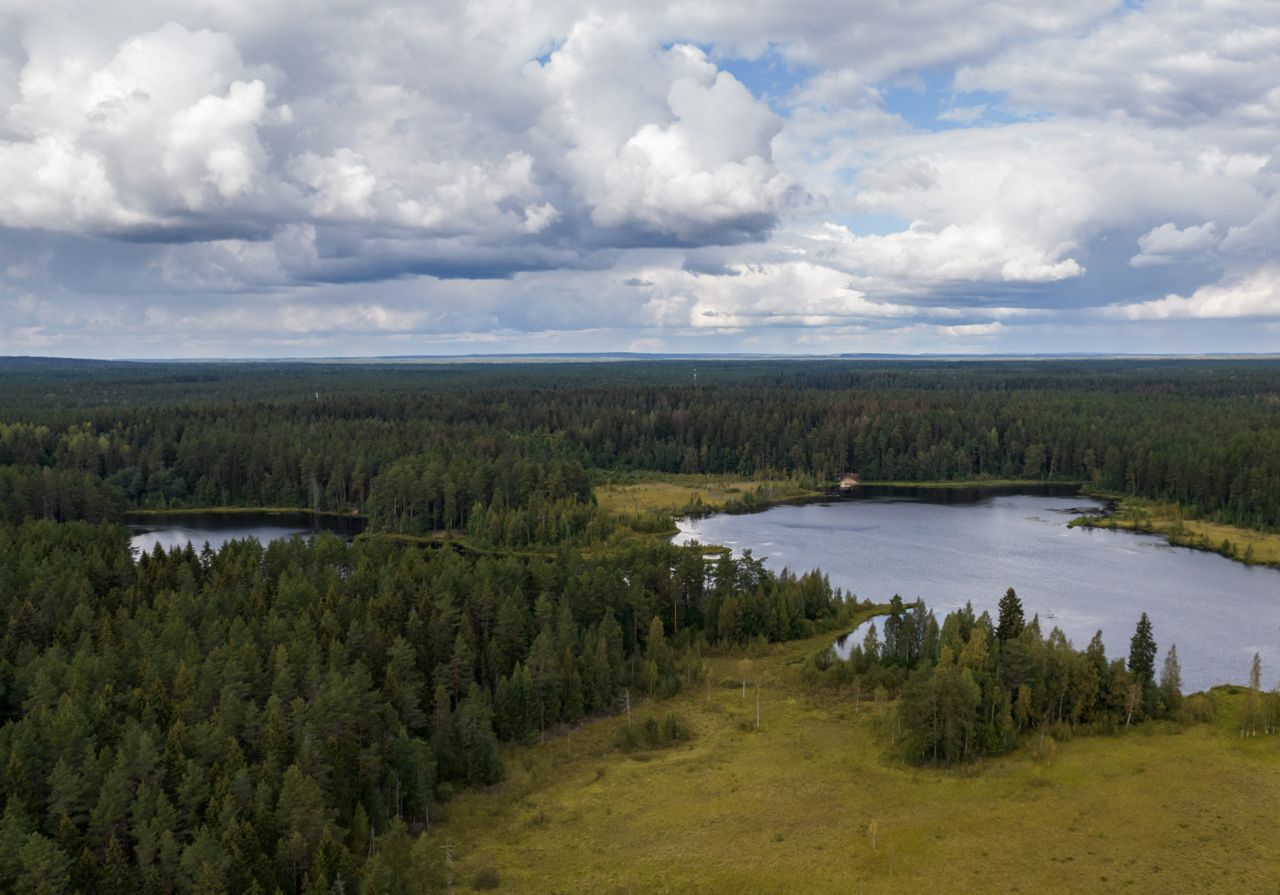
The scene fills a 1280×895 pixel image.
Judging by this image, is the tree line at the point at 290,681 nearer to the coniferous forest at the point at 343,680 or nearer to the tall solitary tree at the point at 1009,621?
the coniferous forest at the point at 343,680

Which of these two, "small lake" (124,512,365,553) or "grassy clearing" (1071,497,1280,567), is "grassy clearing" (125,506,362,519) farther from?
"grassy clearing" (1071,497,1280,567)

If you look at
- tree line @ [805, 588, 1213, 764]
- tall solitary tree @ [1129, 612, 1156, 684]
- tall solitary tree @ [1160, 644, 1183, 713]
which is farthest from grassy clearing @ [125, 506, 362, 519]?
tall solitary tree @ [1160, 644, 1183, 713]

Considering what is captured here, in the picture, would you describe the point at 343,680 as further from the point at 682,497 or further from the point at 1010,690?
the point at 682,497

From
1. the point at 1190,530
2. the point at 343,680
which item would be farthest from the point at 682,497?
the point at 343,680

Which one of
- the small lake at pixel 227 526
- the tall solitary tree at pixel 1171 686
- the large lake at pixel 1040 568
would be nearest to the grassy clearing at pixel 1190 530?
the large lake at pixel 1040 568

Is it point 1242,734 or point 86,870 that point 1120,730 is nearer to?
point 1242,734
